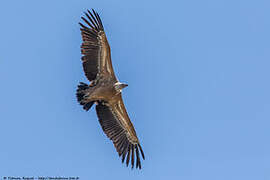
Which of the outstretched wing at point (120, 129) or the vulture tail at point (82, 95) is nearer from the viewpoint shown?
the vulture tail at point (82, 95)

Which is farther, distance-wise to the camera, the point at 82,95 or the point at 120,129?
the point at 120,129

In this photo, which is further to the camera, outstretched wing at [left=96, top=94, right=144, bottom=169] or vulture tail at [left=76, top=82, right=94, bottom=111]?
outstretched wing at [left=96, top=94, right=144, bottom=169]

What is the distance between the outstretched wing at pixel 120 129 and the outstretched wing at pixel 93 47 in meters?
1.47

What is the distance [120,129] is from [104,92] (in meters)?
1.76

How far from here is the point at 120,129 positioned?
20.6 metres

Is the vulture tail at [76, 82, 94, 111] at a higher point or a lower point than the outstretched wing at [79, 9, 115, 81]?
lower

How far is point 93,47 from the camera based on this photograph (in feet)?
64.0

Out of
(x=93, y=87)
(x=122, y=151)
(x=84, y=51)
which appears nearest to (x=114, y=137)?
(x=122, y=151)

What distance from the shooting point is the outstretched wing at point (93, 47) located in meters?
19.4

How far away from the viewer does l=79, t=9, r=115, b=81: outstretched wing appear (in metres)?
19.4

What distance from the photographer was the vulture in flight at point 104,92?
19.4 metres

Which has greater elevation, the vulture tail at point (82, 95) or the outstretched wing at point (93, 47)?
the outstretched wing at point (93, 47)

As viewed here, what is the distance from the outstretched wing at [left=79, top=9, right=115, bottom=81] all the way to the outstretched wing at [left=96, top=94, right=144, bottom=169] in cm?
147

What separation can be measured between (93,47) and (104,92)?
5.57 ft
